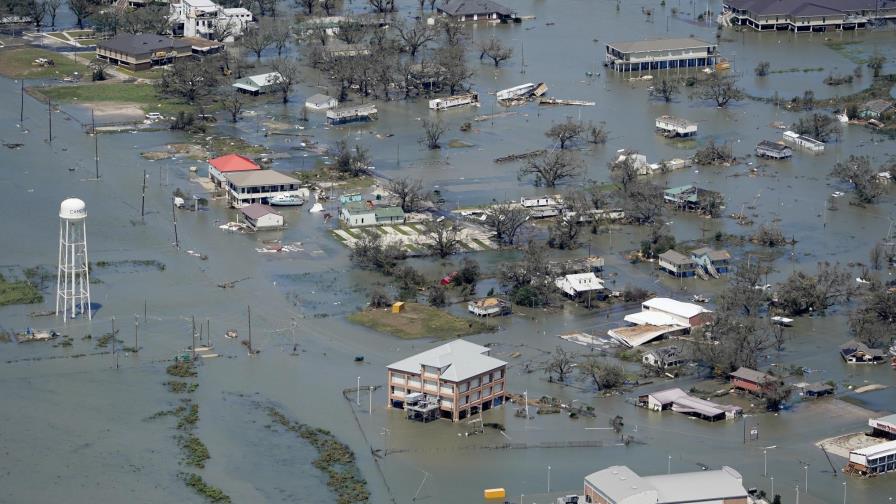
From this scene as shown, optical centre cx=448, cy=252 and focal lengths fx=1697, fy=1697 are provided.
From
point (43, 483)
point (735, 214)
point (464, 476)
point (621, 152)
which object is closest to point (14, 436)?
point (43, 483)

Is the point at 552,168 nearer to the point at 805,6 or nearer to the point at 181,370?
the point at 181,370

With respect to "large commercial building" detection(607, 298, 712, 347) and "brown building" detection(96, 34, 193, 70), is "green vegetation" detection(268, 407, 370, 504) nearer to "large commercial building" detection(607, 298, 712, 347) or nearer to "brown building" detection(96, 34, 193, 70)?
"large commercial building" detection(607, 298, 712, 347)

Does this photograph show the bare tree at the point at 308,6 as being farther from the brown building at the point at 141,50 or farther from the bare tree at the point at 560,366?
the bare tree at the point at 560,366

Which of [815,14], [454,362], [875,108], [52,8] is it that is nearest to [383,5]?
[52,8]

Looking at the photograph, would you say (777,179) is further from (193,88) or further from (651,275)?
(193,88)

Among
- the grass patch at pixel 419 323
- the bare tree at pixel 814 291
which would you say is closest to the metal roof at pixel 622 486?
the grass patch at pixel 419 323

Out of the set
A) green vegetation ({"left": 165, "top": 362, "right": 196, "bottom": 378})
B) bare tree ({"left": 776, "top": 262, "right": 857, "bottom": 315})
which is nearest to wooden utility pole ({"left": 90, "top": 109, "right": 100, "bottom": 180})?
green vegetation ({"left": 165, "top": 362, "right": 196, "bottom": 378})
